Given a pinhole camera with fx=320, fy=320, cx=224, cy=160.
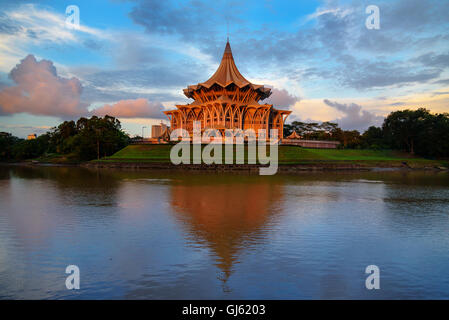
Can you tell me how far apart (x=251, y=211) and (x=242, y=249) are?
4983mm

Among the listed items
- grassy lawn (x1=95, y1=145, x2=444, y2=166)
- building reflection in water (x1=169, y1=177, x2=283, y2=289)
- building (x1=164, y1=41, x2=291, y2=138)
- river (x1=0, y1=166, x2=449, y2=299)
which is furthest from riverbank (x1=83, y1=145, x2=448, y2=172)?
river (x1=0, y1=166, x2=449, y2=299)

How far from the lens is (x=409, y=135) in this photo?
201ft

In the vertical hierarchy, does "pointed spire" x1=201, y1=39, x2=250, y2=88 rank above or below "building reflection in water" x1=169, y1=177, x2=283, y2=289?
above

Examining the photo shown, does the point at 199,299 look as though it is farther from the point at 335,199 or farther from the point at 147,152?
the point at 147,152

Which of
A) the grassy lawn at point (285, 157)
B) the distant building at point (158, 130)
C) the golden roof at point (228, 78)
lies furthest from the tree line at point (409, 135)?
the distant building at point (158, 130)

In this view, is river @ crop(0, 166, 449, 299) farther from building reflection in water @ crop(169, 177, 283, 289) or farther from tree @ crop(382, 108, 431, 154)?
tree @ crop(382, 108, 431, 154)

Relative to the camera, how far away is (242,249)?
27.0 ft

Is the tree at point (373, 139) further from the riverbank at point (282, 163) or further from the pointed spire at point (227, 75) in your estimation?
the pointed spire at point (227, 75)

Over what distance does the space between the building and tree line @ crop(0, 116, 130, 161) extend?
16.4 metres

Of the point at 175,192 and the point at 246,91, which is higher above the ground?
the point at 246,91

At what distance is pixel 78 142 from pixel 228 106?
93.9 ft

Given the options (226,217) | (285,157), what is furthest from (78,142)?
(226,217)

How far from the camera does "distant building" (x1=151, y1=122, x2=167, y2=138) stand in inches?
2660

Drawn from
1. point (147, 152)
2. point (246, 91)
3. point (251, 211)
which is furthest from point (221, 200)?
point (246, 91)
